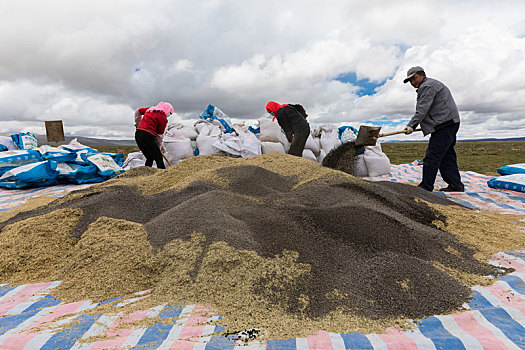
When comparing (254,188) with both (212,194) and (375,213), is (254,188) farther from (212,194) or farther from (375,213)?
(375,213)

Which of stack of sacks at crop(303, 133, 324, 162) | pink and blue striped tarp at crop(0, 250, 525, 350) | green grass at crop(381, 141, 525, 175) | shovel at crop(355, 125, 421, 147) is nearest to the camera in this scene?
pink and blue striped tarp at crop(0, 250, 525, 350)

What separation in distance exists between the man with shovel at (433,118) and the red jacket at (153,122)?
2886 mm

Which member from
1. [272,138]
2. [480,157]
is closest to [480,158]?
[480,157]

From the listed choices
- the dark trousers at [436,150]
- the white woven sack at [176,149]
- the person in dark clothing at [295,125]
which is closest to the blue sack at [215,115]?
the white woven sack at [176,149]

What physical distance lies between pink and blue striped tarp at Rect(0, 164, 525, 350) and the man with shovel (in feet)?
7.03

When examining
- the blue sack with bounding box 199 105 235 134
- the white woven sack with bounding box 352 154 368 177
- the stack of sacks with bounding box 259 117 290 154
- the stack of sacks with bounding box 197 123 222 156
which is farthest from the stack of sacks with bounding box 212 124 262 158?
the white woven sack with bounding box 352 154 368 177

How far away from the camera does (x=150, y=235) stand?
51.9 inches

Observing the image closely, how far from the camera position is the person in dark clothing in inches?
149

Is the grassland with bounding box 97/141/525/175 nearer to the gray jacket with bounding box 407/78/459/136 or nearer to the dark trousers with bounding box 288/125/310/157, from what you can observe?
the gray jacket with bounding box 407/78/459/136

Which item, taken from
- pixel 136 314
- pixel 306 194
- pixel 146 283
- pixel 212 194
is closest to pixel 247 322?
pixel 136 314

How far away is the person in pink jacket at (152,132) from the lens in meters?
3.54

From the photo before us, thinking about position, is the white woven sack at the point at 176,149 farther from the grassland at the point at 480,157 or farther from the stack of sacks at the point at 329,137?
the grassland at the point at 480,157

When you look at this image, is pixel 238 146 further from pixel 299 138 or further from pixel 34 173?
pixel 34 173

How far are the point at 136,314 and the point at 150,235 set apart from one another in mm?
491
